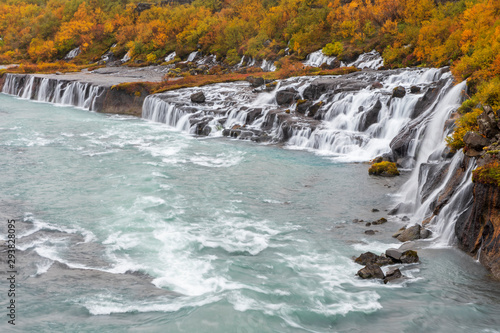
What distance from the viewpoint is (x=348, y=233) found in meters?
16.3

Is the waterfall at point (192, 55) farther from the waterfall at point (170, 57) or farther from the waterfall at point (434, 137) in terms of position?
the waterfall at point (434, 137)

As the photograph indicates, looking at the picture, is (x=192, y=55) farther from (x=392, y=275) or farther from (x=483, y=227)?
(x=392, y=275)

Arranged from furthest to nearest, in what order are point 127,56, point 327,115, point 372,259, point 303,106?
point 127,56 → point 303,106 → point 327,115 → point 372,259

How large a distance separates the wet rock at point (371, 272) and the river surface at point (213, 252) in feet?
0.95

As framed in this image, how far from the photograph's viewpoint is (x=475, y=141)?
1530 centimetres

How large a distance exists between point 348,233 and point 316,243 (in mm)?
1544

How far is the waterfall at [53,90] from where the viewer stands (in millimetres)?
47312

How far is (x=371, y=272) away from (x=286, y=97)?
1003 inches

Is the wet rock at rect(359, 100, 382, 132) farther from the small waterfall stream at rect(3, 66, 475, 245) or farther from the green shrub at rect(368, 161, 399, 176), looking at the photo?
the green shrub at rect(368, 161, 399, 176)

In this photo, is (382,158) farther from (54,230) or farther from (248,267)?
(54,230)

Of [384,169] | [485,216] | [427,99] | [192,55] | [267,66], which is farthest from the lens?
[192,55]

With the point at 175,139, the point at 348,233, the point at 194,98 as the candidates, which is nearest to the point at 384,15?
the point at 194,98

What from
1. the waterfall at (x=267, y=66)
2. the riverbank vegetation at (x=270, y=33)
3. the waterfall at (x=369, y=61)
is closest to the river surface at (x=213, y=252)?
the riverbank vegetation at (x=270, y=33)

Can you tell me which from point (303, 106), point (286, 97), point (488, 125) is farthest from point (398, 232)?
point (286, 97)
